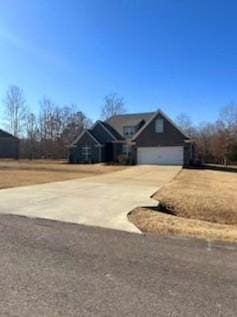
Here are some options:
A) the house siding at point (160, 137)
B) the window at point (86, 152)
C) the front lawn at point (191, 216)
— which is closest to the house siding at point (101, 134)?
the window at point (86, 152)

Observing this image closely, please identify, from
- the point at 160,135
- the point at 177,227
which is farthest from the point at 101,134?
the point at 177,227

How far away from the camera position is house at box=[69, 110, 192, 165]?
38.6m

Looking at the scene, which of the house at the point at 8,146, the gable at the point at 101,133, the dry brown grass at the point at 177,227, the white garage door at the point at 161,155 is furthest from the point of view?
the house at the point at 8,146

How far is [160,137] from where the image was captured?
129ft

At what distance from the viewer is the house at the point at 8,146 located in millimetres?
58000

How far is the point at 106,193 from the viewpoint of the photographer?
44.1ft

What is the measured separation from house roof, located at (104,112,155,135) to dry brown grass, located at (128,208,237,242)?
36.1 meters

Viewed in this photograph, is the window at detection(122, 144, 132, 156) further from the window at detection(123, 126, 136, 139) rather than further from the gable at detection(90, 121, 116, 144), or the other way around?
the gable at detection(90, 121, 116, 144)

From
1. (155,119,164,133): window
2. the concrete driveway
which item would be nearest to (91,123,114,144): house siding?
(155,119,164,133): window

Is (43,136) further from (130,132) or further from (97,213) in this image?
(97,213)

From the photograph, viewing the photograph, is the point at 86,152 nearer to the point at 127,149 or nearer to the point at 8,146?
the point at 127,149

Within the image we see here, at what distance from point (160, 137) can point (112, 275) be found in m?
35.0

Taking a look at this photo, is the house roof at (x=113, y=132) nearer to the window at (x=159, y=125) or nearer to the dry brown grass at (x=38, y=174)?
the window at (x=159, y=125)

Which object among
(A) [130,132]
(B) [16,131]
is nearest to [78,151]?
(A) [130,132]
